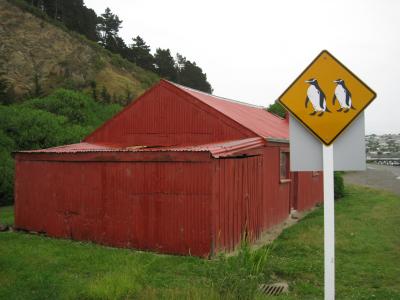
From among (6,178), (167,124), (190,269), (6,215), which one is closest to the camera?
(190,269)

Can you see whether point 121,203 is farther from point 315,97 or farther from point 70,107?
point 70,107

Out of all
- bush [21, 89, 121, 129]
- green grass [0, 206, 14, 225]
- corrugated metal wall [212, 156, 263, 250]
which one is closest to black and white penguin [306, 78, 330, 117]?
corrugated metal wall [212, 156, 263, 250]

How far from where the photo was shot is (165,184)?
1074 centimetres

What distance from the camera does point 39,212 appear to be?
12.9 metres

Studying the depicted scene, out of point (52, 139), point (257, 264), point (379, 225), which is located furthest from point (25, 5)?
point (257, 264)

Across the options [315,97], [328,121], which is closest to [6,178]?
[315,97]

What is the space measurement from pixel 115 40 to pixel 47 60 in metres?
23.0

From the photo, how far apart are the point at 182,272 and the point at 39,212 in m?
5.87

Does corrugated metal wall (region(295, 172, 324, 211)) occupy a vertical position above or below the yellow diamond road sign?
below

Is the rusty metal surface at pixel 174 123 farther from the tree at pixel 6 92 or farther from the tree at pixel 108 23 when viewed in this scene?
the tree at pixel 108 23

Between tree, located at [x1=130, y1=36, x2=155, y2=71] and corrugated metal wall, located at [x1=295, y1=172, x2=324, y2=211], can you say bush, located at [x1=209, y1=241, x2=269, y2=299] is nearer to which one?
corrugated metal wall, located at [x1=295, y1=172, x2=324, y2=211]

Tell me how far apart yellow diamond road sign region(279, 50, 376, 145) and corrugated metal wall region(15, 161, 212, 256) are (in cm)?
559

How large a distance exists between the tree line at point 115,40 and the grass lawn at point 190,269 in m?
54.0

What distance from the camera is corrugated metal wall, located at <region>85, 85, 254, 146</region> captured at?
13828mm
